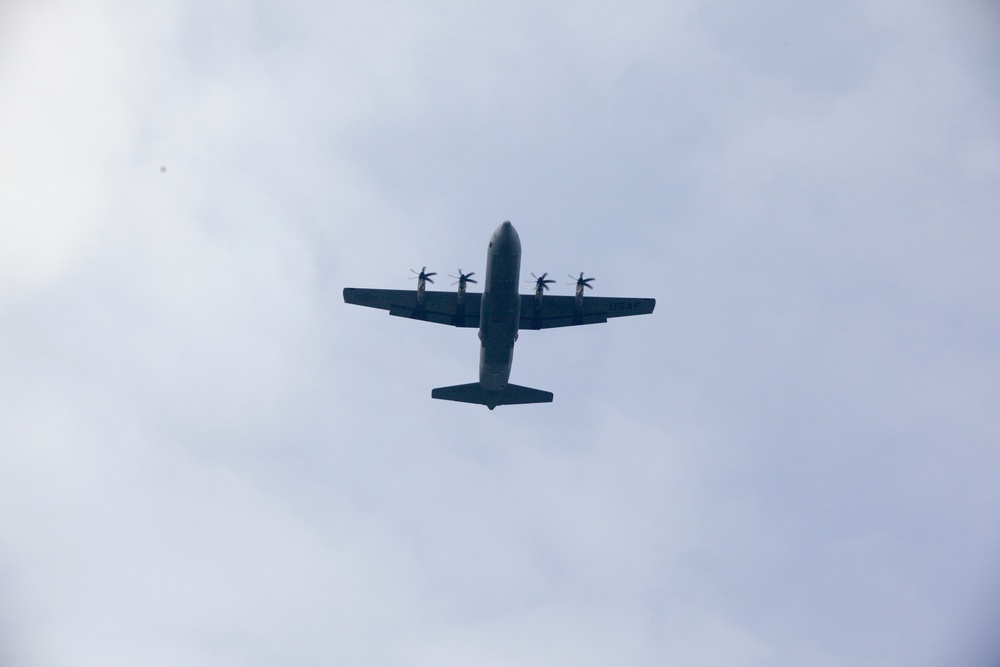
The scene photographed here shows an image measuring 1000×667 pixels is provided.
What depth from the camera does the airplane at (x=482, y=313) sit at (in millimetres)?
68656

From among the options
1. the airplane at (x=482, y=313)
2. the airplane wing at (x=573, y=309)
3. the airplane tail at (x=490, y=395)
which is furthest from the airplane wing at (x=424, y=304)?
the airplane tail at (x=490, y=395)

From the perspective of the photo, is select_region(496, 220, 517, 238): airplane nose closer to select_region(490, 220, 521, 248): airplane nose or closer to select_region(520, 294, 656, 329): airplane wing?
select_region(490, 220, 521, 248): airplane nose

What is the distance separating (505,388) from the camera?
72.9 meters

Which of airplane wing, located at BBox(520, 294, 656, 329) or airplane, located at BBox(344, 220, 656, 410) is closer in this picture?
airplane, located at BBox(344, 220, 656, 410)

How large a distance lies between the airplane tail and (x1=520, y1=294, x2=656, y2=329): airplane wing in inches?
221

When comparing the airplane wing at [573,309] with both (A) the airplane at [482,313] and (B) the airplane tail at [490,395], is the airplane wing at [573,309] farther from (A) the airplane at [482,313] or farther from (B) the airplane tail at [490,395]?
(B) the airplane tail at [490,395]

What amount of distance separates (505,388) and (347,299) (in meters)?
15.0

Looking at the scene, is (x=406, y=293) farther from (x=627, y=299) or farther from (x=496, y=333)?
(x=627, y=299)

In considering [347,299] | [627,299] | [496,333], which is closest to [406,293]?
[347,299]

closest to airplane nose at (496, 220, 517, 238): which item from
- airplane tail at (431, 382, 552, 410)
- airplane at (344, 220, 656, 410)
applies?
airplane at (344, 220, 656, 410)

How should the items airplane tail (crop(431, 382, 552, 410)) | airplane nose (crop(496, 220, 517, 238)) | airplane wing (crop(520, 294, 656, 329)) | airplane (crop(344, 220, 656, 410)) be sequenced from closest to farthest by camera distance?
airplane nose (crop(496, 220, 517, 238))
airplane (crop(344, 220, 656, 410))
airplane wing (crop(520, 294, 656, 329))
airplane tail (crop(431, 382, 552, 410))

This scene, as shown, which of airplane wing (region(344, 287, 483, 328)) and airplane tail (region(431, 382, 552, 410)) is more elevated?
airplane wing (region(344, 287, 483, 328))

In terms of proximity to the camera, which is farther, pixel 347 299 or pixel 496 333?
pixel 347 299

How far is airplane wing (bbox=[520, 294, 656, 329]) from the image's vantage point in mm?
71750
